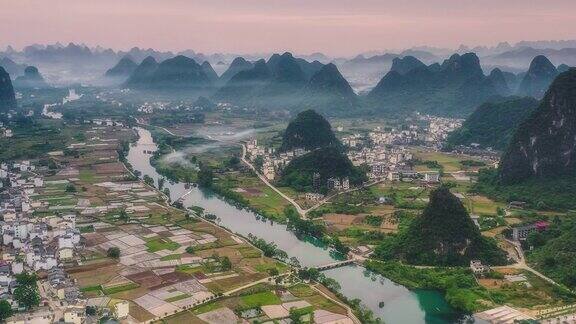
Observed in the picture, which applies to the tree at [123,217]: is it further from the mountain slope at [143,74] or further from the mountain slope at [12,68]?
the mountain slope at [12,68]

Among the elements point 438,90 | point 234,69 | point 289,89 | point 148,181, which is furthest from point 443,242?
point 234,69

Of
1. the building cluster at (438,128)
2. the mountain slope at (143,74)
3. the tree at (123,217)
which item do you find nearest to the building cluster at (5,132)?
the tree at (123,217)

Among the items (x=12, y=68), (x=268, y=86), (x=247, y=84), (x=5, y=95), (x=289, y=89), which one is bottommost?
(x=289, y=89)

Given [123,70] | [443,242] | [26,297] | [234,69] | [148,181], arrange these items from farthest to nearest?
1. [123,70]
2. [234,69]
3. [148,181]
4. [443,242]
5. [26,297]

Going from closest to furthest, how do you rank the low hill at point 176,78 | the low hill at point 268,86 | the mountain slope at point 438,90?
1. the mountain slope at point 438,90
2. the low hill at point 268,86
3. the low hill at point 176,78

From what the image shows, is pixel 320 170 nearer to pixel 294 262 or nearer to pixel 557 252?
pixel 294 262

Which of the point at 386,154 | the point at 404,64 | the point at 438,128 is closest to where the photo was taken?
the point at 386,154

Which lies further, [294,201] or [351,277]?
[294,201]
